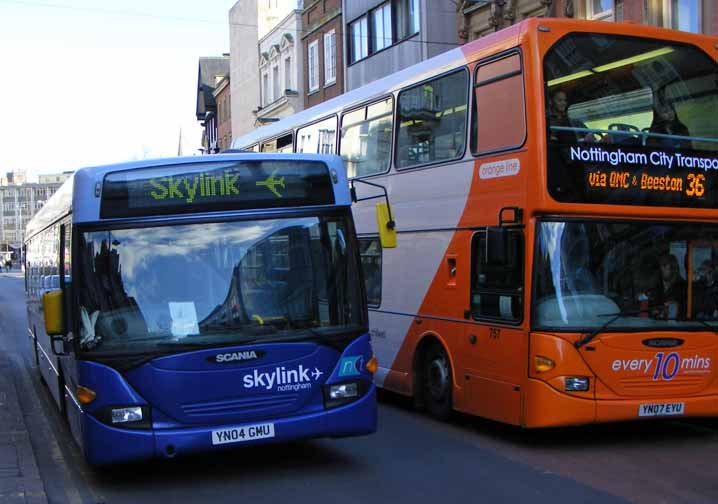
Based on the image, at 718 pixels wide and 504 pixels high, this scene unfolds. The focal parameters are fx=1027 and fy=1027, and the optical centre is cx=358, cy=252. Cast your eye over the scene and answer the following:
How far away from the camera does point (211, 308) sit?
8.30 meters

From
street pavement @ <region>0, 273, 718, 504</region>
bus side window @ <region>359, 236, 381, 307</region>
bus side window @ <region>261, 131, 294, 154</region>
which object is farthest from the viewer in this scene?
bus side window @ <region>261, 131, 294, 154</region>

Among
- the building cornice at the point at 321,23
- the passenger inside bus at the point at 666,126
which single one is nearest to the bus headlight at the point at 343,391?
the passenger inside bus at the point at 666,126

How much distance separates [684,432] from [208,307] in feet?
18.5

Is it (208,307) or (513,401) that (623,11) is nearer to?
(513,401)

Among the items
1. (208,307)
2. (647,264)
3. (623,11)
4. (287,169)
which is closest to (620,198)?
(647,264)

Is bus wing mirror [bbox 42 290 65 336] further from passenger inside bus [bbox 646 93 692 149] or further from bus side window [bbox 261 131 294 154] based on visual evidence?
bus side window [bbox 261 131 294 154]

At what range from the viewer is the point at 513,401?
33.0ft

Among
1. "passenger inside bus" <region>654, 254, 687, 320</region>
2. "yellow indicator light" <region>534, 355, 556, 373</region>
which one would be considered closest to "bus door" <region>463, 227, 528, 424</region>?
"yellow indicator light" <region>534, 355, 556, 373</region>

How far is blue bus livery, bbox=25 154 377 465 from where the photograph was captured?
26.5 feet

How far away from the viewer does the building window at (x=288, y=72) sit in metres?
43.9

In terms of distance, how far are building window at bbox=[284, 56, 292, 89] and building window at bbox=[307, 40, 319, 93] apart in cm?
317

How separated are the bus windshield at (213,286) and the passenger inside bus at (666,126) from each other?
3.53 metres

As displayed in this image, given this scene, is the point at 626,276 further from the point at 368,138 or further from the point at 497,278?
the point at 368,138

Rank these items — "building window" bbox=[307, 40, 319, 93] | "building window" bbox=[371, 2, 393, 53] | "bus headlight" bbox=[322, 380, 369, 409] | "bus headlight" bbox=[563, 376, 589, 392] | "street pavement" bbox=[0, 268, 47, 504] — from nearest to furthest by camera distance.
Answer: "street pavement" bbox=[0, 268, 47, 504], "bus headlight" bbox=[322, 380, 369, 409], "bus headlight" bbox=[563, 376, 589, 392], "building window" bbox=[371, 2, 393, 53], "building window" bbox=[307, 40, 319, 93]
